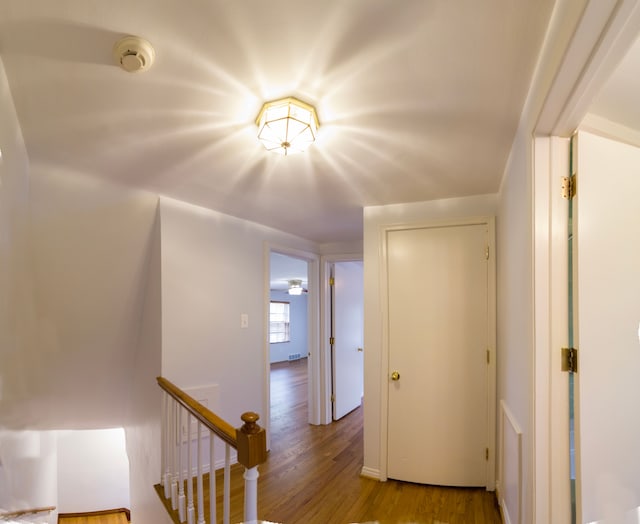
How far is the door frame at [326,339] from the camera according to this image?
4.16 metres

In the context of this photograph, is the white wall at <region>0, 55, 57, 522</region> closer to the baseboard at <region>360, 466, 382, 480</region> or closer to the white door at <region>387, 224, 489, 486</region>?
the baseboard at <region>360, 466, 382, 480</region>

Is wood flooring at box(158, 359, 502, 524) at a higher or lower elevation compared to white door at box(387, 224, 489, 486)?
lower

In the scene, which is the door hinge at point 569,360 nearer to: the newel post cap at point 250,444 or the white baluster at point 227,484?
the newel post cap at point 250,444

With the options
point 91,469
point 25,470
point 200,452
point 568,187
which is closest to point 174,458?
point 200,452

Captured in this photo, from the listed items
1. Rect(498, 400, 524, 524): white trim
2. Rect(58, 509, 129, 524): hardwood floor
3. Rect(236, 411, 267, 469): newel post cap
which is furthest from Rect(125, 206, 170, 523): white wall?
Rect(58, 509, 129, 524): hardwood floor

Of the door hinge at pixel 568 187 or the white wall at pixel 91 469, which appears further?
the white wall at pixel 91 469

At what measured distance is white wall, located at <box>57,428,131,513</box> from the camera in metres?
4.99

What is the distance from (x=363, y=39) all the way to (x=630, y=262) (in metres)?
1.25

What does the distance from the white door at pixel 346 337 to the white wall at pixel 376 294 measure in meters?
1.43

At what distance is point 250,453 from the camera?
1294 millimetres

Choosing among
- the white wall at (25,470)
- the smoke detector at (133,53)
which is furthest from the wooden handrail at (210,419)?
the smoke detector at (133,53)

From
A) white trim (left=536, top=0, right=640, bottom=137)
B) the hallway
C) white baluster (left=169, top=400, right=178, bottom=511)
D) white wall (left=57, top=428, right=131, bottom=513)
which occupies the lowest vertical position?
white wall (left=57, top=428, right=131, bottom=513)

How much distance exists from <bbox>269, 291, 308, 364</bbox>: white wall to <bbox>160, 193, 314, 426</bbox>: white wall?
251 inches

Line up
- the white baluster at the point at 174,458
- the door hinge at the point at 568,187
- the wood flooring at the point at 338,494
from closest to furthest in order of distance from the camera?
the door hinge at the point at 568,187 < the white baluster at the point at 174,458 < the wood flooring at the point at 338,494
